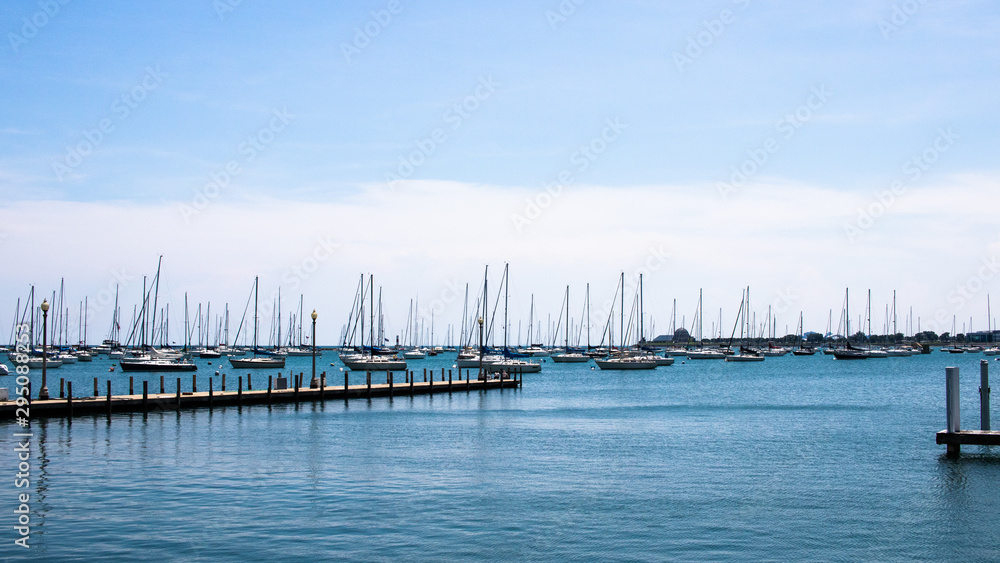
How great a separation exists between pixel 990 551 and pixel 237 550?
16996 millimetres

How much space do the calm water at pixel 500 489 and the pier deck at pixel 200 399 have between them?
147 cm

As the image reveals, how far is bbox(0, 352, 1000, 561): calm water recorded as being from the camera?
2084 cm

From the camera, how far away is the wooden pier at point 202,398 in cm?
4538

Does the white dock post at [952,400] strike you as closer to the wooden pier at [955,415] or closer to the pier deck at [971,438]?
the wooden pier at [955,415]

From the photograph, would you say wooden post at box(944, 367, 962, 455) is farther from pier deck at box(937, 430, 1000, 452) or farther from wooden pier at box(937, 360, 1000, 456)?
pier deck at box(937, 430, 1000, 452)

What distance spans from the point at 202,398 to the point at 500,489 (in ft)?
99.5

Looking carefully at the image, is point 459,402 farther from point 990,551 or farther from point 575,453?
point 990,551

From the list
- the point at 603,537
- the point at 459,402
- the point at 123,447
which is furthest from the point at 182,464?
the point at 459,402

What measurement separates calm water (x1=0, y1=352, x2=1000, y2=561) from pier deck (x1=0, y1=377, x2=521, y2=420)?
147 centimetres

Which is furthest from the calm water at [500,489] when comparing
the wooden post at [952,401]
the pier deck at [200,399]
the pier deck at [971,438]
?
the pier deck at [200,399]

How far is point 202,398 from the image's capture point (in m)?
52.7

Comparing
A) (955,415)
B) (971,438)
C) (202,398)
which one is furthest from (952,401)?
(202,398)

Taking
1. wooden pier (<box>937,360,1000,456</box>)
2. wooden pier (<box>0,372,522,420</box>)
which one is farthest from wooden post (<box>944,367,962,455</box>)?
wooden pier (<box>0,372,522,420</box>)

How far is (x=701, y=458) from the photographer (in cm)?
3475
